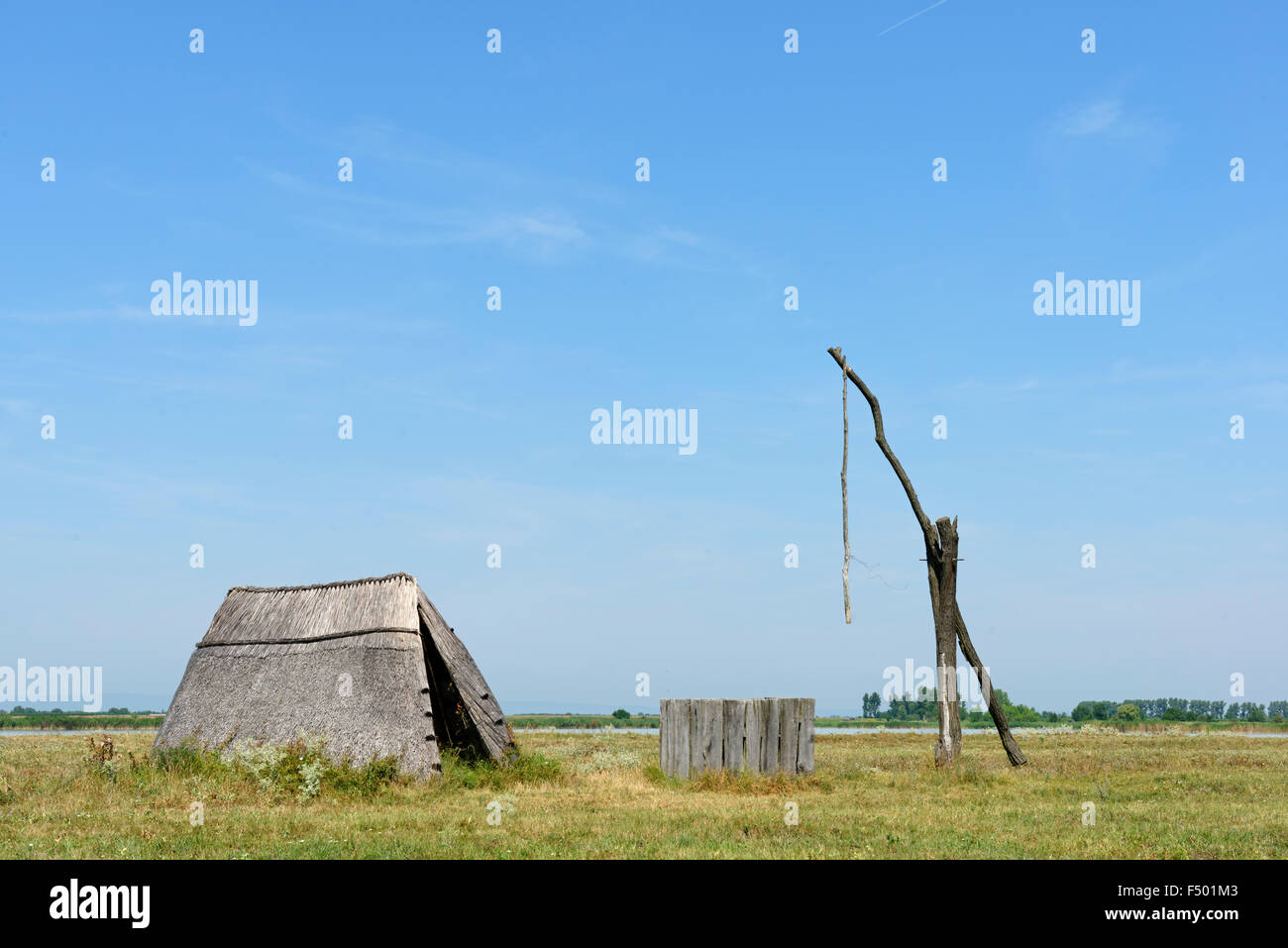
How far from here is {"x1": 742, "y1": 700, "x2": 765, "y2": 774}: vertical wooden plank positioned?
22.2 metres

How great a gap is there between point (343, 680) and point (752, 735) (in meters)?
8.28

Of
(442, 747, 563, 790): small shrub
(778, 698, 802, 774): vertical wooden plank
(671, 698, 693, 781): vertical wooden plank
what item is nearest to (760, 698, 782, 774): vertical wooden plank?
(778, 698, 802, 774): vertical wooden plank

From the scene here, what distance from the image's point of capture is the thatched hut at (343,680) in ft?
70.1

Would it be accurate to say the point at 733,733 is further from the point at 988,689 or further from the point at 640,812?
the point at 988,689

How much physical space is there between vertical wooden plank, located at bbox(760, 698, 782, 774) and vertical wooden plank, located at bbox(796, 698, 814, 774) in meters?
0.48

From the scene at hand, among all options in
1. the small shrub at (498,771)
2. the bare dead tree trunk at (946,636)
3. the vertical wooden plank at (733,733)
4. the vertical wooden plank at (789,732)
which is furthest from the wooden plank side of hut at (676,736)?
the bare dead tree trunk at (946,636)

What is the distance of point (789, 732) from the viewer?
22297 millimetres

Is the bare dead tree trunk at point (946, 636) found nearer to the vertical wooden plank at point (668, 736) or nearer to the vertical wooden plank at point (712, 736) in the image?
the vertical wooden plank at point (712, 736)

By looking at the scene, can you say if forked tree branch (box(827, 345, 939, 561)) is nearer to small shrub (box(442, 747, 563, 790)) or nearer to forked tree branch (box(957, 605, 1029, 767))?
forked tree branch (box(957, 605, 1029, 767))

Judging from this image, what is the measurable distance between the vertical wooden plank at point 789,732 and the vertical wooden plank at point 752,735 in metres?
0.42

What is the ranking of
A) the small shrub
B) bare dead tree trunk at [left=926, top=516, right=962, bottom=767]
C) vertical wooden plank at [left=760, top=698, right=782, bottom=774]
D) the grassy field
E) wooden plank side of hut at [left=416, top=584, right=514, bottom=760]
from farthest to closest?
bare dead tree trunk at [left=926, top=516, right=962, bottom=767] → wooden plank side of hut at [left=416, top=584, right=514, bottom=760] → vertical wooden plank at [left=760, top=698, right=782, bottom=774] → the small shrub → the grassy field

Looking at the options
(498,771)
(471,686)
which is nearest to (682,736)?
(498,771)
